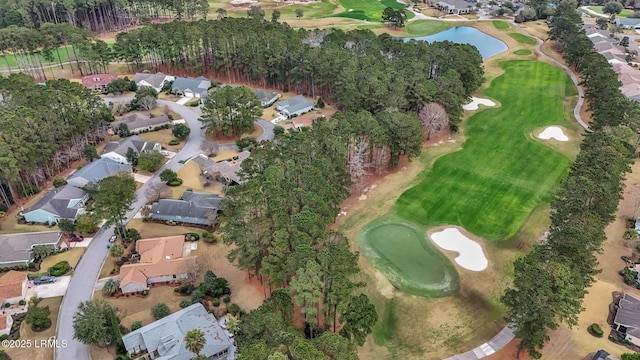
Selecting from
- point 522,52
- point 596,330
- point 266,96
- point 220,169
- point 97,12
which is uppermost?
point 97,12

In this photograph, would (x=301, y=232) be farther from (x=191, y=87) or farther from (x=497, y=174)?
(x=191, y=87)

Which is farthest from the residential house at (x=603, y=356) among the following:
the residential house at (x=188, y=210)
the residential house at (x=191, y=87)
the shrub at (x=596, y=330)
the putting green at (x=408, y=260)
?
the residential house at (x=191, y=87)

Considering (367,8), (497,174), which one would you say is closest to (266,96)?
(497,174)

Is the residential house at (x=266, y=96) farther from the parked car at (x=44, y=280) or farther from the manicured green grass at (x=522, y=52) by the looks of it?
the manicured green grass at (x=522, y=52)

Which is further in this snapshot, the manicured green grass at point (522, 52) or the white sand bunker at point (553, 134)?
the manicured green grass at point (522, 52)

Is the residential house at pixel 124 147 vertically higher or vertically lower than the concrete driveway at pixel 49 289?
higher
